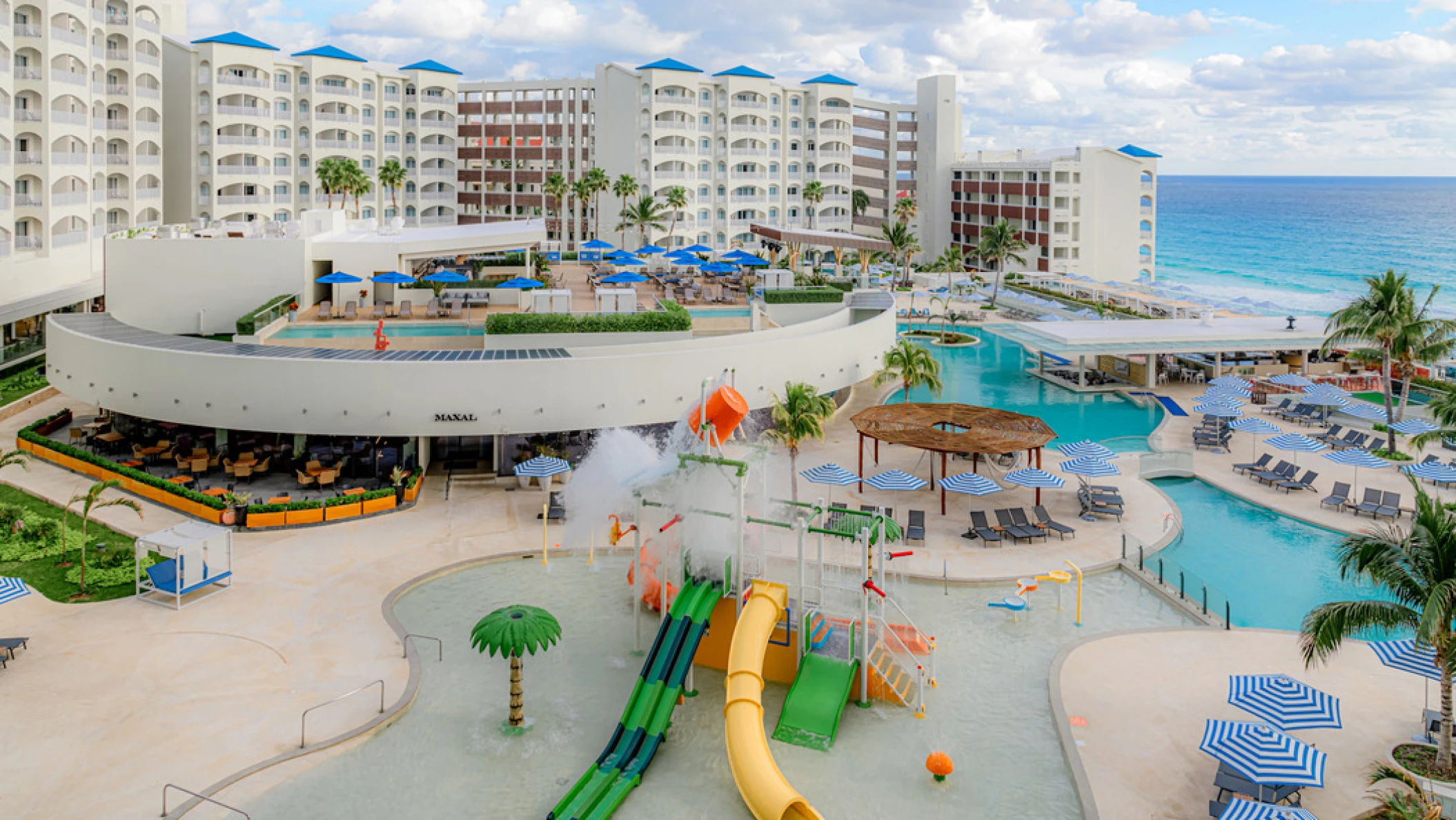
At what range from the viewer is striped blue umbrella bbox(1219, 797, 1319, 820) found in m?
15.6

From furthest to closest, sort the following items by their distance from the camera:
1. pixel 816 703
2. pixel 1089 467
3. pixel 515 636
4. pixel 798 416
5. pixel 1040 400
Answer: pixel 1040 400, pixel 1089 467, pixel 798 416, pixel 816 703, pixel 515 636

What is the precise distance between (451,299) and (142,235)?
14420mm

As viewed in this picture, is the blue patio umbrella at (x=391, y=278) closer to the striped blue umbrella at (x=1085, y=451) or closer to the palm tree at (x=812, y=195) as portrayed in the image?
the striped blue umbrella at (x=1085, y=451)

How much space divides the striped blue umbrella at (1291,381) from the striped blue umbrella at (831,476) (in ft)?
88.5

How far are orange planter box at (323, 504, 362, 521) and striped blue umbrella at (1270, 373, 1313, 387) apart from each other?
4085cm

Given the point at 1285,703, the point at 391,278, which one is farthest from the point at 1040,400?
the point at 1285,703

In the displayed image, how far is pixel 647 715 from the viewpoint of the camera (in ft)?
65.3

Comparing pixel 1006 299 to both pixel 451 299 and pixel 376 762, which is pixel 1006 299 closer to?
pixel 451 299

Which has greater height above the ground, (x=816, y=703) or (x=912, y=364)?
(x=912, y=364)

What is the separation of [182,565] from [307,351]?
1189 centimetres

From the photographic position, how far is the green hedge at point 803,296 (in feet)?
165

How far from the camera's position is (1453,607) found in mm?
17328

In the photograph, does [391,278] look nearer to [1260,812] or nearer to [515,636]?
[515,636]

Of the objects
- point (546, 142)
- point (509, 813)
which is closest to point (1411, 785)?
point (509, 813)
